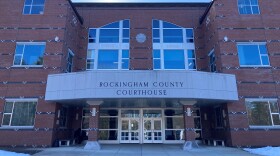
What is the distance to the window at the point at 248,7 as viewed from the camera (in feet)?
67.0

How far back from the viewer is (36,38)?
1947 cm

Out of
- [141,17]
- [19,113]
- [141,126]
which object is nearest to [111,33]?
[141,17]

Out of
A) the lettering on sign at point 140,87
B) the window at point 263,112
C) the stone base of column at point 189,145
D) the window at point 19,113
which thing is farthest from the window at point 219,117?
the window at point 19,113

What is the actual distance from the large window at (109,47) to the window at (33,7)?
5523 mm

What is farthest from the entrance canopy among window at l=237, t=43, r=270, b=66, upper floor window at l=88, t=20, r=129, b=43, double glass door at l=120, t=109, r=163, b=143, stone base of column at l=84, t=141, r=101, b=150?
upper floor window at l=88, t=20, r=129, b=43

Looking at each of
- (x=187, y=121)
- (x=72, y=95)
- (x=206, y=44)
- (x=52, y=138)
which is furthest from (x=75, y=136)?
(x=206, y=44)

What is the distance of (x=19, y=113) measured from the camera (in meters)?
18.0

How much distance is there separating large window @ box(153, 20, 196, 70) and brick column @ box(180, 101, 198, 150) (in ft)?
22.3

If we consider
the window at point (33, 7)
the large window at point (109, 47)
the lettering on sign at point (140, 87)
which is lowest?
the lettering on sign at point (140, 87)

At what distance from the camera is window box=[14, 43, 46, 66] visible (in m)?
19.1

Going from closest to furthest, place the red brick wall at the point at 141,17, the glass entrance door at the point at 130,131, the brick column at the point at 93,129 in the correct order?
the brick column at the point at 93,129, the glass entrance door at the point at 130,131, the red brick wall at the point at 141,17

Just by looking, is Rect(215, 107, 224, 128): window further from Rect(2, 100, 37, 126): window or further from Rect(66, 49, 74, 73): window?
Rect(2, 100, 37, 126): window

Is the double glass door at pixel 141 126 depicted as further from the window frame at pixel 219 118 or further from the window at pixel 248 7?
the window at pixel 248 7

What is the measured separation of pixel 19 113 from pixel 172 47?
15229mm
